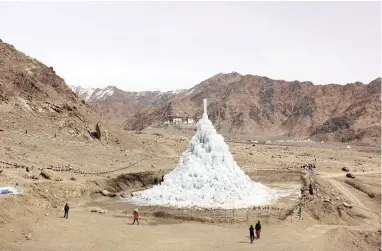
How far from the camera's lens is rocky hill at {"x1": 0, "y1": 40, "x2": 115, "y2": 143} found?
50219mm

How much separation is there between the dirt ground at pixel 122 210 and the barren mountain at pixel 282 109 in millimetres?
70791

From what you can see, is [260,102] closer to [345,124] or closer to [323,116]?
[323,116]

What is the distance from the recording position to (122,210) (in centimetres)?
2909

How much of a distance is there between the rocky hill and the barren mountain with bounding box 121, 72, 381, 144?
77240 millimetres

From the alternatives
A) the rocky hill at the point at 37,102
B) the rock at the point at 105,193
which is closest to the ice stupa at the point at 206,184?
the rock at the point at 105,193

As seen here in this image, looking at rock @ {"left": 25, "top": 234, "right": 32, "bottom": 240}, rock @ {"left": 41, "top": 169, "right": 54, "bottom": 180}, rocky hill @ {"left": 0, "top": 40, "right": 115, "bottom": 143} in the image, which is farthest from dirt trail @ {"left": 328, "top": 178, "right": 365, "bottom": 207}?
rocky hill @ {"left": 0, "top": 40, "right": 115, "bottom": 143}

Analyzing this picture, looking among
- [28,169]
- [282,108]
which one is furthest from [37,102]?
[282,108]

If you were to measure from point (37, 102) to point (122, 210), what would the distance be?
98.6ft

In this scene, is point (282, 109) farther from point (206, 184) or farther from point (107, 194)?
point (206, 184)

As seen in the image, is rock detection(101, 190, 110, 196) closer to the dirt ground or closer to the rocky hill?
the dirt ground

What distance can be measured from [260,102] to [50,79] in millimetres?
110488

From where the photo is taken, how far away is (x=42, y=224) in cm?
2286

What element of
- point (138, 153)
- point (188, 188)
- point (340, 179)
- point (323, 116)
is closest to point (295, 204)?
point (188, 188)

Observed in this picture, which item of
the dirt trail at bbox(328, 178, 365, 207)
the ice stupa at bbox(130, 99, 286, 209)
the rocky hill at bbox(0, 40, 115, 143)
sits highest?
the rocky hill at bbox(0, 40, 115, 143)
